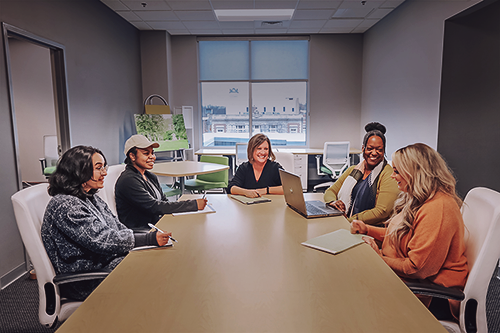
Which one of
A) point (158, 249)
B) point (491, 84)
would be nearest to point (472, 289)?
point (158, 249)

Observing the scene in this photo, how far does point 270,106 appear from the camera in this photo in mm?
6594

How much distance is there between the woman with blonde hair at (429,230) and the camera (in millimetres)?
1300

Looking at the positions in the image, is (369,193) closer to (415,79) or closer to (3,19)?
(415,79)

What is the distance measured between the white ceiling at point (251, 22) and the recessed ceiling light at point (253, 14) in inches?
4.6

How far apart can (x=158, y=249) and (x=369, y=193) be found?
55.8 inches

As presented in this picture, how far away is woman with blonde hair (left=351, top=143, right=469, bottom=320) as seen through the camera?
130 cm

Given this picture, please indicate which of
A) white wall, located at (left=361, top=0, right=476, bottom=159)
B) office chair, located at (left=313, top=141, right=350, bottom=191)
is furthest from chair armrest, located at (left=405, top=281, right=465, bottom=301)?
office chair, located at (left=313, top=141, right=350, bottom=191)

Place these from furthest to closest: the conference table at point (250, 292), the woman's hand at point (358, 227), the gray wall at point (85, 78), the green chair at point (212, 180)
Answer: the green chair at point (212, 180)
the gray wall at point (85, 78)
the woman's hand at point (358, 227)
the conference table at point (250, 292)

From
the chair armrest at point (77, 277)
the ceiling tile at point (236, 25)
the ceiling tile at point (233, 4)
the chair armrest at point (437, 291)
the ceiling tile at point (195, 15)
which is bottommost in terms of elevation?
the chair armrest at point (437, 291)

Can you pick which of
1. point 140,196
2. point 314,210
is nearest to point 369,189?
point 314,210

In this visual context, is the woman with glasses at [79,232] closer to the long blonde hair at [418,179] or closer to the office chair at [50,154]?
the long blonde hair at [418,179]

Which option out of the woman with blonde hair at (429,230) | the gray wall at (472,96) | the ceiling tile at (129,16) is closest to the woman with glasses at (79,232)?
the woman with blonde hair at (429,230)

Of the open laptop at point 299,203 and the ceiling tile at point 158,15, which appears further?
the ceiling tile at point 158,15

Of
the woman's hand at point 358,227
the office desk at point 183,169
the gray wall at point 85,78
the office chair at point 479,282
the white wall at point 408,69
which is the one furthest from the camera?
the white wall at point 408,69
